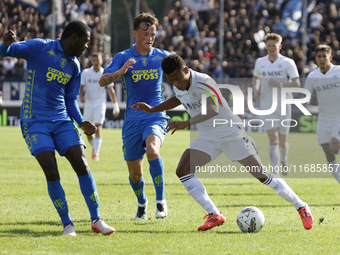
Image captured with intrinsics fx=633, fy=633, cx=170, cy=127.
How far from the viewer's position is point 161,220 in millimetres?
7762

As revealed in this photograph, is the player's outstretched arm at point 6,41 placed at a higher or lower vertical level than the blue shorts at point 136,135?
higher

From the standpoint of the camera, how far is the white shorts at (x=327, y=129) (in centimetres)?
1042

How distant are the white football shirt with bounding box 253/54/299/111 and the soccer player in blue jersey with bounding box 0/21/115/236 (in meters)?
6.49

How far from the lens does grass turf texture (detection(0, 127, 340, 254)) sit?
6.16 m

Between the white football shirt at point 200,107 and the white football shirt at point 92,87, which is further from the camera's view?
the white football shirt at point 92,87

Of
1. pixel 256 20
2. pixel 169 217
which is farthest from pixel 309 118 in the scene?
pixel 169 217

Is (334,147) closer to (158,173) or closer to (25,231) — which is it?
(158,173)

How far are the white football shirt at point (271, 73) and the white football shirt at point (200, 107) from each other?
531cm

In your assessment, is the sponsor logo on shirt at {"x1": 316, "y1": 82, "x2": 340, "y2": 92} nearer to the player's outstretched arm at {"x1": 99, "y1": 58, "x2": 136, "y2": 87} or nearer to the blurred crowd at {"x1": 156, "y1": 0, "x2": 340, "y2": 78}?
the player's outstretched arm at {"x1": 99, "y1": 58, "x2": 136, "y2": 87}

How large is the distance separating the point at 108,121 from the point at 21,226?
2100cm

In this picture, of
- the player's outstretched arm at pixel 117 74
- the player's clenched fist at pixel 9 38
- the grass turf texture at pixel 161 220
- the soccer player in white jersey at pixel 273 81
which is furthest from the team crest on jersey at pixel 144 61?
the soccer player in white jersey at pixel 273 81

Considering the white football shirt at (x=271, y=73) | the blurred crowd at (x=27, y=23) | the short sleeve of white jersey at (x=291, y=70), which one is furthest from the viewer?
the blurred crowd at (x=27, y=23)

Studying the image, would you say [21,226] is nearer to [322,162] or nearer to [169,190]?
[169,190]

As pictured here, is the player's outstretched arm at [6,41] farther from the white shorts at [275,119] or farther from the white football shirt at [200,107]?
the white shorts at [275,119]
